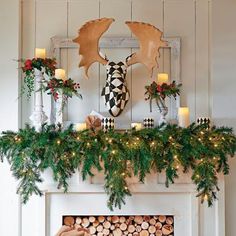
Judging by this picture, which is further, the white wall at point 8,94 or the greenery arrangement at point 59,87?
the white wall at point 8,94

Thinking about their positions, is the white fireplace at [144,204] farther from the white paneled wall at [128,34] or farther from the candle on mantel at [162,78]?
the candle on mantel at [162,78]

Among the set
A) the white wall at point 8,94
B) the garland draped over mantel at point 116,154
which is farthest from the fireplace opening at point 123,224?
the white wall at point 8,94

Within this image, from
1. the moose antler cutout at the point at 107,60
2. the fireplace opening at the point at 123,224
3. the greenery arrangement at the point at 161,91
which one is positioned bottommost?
the fireplace opening at the point at 123,224

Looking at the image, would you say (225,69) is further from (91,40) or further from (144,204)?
(144,204)

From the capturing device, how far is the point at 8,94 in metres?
3.73

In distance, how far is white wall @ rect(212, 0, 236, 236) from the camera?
3757 millimetres

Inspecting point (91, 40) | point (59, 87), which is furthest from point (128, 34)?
point (59, 87)

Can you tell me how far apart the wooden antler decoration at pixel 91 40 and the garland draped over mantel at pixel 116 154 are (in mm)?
690

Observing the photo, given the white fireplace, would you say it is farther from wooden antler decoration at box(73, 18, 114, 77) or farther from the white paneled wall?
wooden antler decoration at box(73, 18, 114, 77)

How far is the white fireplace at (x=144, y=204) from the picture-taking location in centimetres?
349

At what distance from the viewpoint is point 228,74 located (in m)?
3.79

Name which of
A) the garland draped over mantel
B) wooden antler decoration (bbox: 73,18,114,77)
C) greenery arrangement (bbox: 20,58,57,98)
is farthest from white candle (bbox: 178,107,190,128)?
greenery arrangement (bbox: 20,58,57,98)

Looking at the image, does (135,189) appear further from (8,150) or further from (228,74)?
(228,74)

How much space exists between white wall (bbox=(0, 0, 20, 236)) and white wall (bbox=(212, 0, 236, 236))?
1804 millimetres
